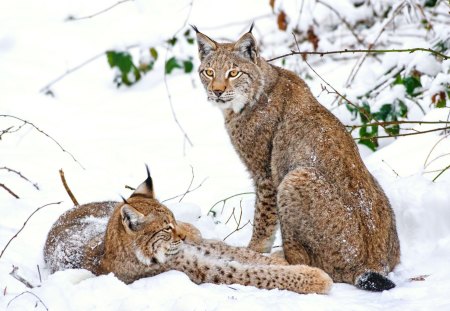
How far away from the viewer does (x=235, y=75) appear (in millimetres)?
6395

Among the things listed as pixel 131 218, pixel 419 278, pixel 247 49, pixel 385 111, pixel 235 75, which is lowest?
pixel 419 278

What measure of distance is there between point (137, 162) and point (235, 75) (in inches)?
109

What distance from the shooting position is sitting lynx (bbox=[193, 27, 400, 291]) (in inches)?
210

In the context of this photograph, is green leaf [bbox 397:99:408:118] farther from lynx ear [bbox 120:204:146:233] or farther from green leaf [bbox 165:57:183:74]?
green leaf [bbox 165:57:183:74]

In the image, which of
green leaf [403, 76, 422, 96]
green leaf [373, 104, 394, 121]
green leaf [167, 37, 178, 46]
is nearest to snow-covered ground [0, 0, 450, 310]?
green leaf [373, 104, 394, 121]

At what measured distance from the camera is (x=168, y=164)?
8.92 m

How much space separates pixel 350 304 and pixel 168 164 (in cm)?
446

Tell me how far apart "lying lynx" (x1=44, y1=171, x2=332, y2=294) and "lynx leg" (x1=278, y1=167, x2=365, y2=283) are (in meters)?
0.17

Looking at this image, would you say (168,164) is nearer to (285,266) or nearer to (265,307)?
(285,266)

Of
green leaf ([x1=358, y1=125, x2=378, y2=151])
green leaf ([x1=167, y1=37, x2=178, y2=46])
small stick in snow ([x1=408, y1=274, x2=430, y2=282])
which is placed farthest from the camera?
green leaf ([x1=167, y1=37, x2=178, y2=46])

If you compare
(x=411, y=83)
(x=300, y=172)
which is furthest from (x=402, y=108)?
(x=300, y=172)

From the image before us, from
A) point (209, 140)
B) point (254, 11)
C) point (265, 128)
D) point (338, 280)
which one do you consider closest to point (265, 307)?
point (338, 280)

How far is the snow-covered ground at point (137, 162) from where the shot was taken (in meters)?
4.73

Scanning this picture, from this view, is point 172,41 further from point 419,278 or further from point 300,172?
point 419,278
